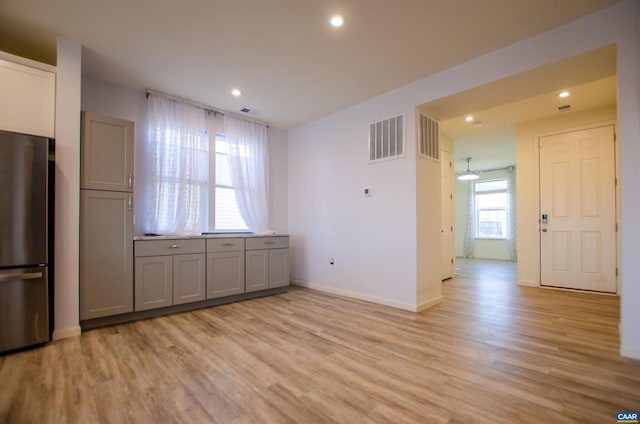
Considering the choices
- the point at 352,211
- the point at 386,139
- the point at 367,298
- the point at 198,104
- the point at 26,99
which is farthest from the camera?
the point at 352,211

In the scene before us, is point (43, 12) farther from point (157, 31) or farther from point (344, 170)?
point (344, 170)

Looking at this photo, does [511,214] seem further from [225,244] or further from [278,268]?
[225,244]

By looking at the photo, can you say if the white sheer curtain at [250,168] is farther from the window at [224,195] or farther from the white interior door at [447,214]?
the white interior door at [447,214]

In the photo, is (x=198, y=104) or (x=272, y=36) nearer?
(x=272, y=36)

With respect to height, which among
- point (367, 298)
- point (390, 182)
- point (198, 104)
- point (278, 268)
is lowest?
point (367, 298)

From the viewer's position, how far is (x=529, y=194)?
5.22 meters

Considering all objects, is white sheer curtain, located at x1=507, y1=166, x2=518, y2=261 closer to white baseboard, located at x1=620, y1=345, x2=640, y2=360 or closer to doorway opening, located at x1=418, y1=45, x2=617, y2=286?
doorway opening, located at x1=418, y1=45, x2=617, y2=286

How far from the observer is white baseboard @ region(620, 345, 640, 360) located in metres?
2.29

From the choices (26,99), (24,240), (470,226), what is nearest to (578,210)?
(470,226)

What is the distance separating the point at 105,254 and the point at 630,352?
15.8 feet

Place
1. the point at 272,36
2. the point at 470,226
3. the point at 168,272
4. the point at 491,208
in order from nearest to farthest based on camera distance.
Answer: the point at 272,36, the point at 168,272, the point at 491,208, the point at 470,226

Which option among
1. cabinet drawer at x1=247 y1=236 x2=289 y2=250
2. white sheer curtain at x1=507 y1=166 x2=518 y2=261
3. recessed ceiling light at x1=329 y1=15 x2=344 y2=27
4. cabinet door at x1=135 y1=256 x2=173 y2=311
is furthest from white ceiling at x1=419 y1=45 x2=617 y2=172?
cabinet door at x1=135 y1=256 x2=173 y2=311

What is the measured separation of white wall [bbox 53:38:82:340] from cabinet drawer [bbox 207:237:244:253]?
4.55 ft

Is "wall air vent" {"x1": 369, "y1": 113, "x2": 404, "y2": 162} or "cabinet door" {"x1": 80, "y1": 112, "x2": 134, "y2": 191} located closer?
"cabinet door" {"x1": 80, "y1": 112, "x2": 134, "y2": 191}
